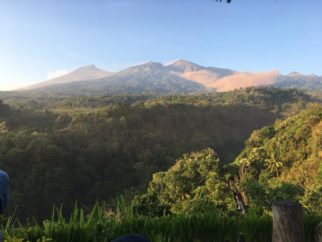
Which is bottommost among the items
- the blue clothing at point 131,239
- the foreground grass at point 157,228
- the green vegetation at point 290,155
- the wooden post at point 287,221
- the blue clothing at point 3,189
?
the green vegetation at point 290,155

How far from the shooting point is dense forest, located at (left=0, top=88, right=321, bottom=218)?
3962cm

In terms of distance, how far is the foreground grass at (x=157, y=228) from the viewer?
16.6ft

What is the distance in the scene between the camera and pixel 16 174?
63.5 metres

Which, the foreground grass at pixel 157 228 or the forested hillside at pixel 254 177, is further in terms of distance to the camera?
the forested hillside at pixel 254 177

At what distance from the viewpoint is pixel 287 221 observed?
173 inches

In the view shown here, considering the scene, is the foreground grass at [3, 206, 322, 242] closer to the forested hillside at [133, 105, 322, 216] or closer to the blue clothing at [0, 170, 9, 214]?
the blue clothing at [0, 170, 9, 214]

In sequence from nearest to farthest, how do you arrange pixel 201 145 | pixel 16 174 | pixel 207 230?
1. pixel 207 230
2. pixel 16 174
3. pixel 201 145

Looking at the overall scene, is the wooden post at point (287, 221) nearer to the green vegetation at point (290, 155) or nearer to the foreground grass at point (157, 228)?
the foreground grass at point (157, 228)

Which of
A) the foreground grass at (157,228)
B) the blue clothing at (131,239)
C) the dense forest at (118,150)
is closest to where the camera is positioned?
the blue clothing at (131,239)

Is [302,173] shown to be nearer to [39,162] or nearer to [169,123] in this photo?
[39,162]

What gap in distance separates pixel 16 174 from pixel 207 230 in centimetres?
6262

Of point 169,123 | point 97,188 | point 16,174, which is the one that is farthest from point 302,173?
point 169,123

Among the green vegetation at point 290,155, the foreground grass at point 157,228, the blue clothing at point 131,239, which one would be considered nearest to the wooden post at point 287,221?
the foreground grass at point 157,228

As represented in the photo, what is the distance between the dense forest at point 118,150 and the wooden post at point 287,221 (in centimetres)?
2133
